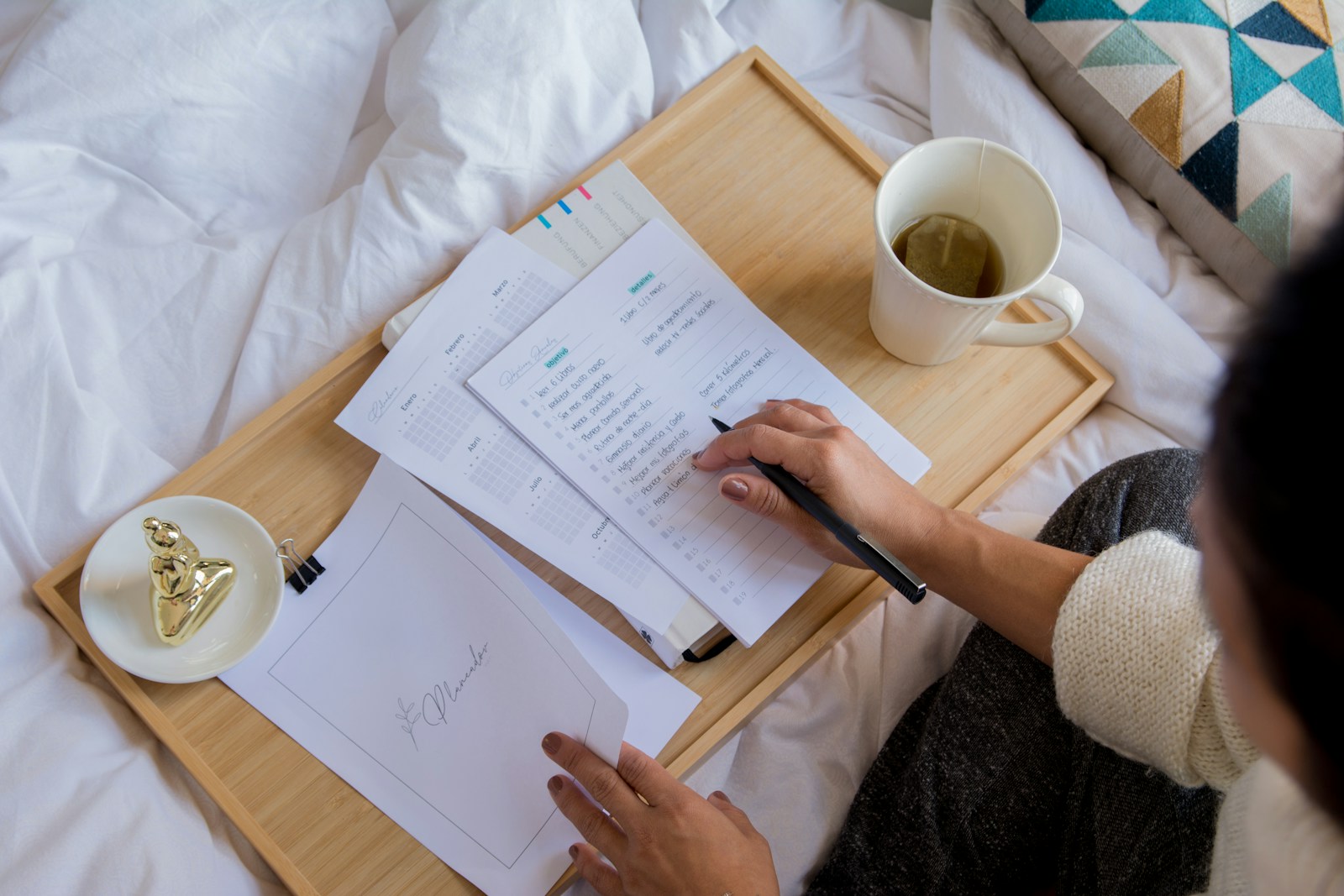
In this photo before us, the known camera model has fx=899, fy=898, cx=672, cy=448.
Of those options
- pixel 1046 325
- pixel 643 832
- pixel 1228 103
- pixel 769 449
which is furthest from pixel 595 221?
pixel 1228 103

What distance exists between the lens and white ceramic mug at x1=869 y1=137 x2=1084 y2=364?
0.58 metres

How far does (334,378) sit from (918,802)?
53 cm

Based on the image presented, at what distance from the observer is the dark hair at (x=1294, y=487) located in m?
0.24

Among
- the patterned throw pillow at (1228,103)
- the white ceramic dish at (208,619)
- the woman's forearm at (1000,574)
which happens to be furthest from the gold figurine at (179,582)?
the patterned throw pillow at (1228,103)

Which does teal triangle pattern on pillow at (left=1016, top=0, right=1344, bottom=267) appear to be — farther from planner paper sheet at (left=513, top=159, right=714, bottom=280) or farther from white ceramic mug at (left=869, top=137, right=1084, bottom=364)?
planner paper sheet at (left=513, top=159, right=714, bottom=280)

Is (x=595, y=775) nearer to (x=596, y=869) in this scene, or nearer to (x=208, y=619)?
(x=596, y=869)

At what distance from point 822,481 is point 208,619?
0.41m

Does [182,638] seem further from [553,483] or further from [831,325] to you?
[831,325]

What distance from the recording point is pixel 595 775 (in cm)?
57

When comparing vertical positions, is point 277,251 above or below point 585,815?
above

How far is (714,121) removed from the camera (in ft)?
2.43
